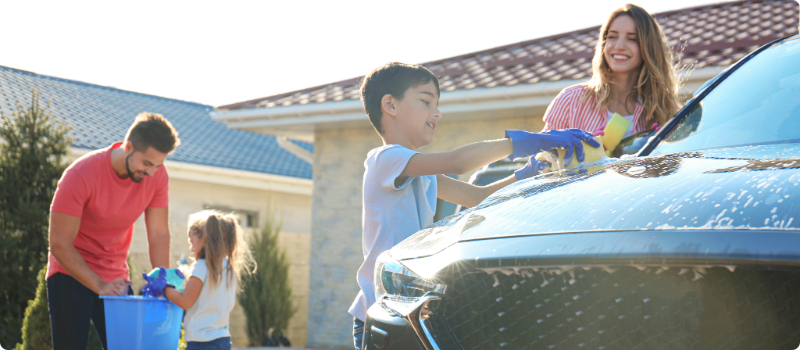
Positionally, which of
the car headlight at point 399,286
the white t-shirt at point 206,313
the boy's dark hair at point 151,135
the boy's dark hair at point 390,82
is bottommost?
the white t-shirt at point 206,313

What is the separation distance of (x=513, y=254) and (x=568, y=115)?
77.0 inches

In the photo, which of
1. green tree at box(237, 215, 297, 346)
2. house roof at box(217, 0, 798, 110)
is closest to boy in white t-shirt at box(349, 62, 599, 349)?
house roof at box(217, 0, 798, 110)

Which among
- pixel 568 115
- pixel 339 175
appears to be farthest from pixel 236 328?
pixel 568 115

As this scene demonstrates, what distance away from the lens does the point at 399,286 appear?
5.32 feet

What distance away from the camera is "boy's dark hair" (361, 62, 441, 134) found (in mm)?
2424

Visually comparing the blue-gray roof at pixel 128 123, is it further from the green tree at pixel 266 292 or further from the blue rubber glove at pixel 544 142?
the blue rubber glove at pixel 544 142

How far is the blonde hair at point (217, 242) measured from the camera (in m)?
4.61

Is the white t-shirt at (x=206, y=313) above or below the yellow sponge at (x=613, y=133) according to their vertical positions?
below

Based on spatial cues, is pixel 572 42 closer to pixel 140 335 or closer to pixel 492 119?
pixel 492 119

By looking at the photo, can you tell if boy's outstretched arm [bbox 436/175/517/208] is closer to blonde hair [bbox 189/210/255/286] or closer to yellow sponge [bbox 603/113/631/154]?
yellow sponge [bbox 603/113/631/154]

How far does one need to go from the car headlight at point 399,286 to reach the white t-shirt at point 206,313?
2956mm

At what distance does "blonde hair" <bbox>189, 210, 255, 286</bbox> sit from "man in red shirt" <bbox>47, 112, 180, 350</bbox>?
496mm

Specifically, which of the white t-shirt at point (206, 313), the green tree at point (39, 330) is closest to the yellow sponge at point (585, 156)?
the white t-shirt at point (206, 313)

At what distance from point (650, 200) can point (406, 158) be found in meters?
0.96
